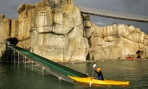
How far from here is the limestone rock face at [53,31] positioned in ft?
179

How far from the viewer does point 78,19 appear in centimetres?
6044

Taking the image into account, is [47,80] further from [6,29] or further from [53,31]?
[6,29]

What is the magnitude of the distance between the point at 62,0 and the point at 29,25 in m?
14.5

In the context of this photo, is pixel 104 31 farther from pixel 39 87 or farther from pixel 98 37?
pixel 39 87

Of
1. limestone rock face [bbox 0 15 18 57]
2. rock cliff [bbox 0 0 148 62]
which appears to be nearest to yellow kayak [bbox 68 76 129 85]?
rock cliff [bbox 0 0 148 62]

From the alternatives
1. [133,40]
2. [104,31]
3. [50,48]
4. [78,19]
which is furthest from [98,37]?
[50,48]

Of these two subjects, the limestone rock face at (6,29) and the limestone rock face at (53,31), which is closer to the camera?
the limestone rock face at (53,31)

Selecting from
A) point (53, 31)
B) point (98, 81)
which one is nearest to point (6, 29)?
point (53, 31)

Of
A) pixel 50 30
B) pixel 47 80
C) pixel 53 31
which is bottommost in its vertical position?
pixel 47 80

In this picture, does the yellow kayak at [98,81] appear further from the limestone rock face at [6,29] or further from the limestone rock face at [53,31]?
the limestone rock face at [6,29]

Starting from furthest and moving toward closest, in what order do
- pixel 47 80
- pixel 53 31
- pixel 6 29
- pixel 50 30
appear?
pixel 6 29, pixel 53 31, pixel 50 30, pixel 47 80

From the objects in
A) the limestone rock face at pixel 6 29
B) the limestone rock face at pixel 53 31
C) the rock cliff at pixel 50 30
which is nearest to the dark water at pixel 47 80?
Result: the limestone rock face at pixel 53 31

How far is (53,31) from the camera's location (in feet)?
182

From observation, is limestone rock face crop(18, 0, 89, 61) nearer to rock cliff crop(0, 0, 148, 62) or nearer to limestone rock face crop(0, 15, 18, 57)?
rock cliff crop(0, 0, 148, 62)
